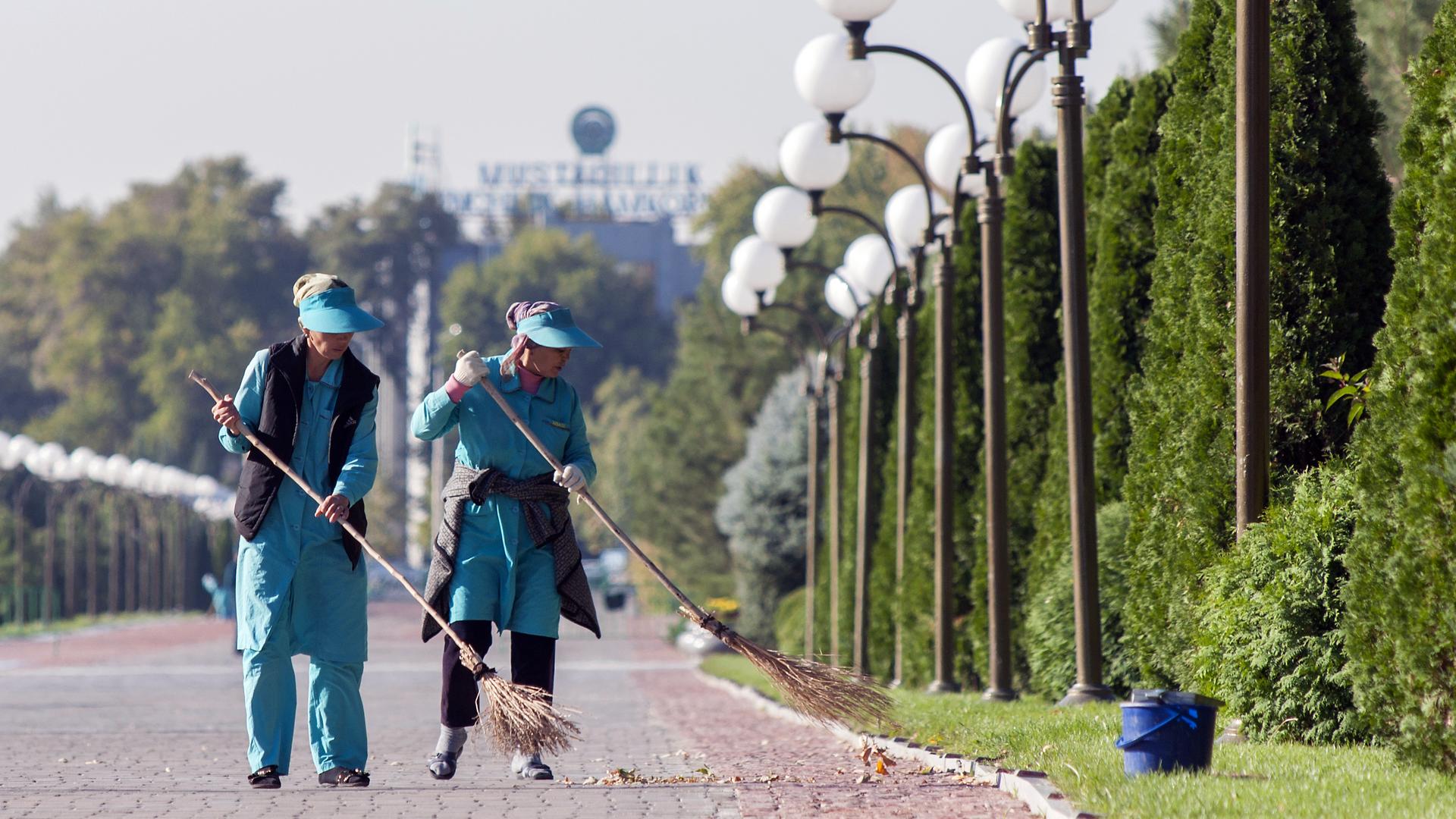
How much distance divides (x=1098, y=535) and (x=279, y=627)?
22.8 ft

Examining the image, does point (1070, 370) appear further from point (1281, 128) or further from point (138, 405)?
point (138, 405)

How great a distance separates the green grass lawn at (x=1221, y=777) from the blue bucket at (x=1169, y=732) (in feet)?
0.29

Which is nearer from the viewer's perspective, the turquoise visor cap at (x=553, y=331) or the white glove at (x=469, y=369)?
the white glove at (x=469, y=369)

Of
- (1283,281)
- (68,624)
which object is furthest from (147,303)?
(1283,281)

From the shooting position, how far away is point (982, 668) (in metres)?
17.6

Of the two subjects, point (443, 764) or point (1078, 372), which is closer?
point (443, 764)

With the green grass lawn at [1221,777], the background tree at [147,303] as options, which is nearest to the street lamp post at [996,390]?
the green grass lawn at [1221,777]

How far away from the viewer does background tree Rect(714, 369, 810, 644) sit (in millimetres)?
44781

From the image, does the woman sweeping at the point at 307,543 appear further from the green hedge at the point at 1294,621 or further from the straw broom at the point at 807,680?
the green hedge at the point at 1294,621

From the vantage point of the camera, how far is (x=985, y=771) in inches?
347

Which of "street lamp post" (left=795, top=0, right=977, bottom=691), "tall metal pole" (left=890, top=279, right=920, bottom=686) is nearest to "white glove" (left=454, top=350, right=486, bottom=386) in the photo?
"street lamp post" (left=795, top=0, right=977, bottom=691)

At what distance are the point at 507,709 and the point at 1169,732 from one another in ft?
8.17

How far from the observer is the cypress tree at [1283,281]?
34.2 ft

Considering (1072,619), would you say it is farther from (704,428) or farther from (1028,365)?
(704,428)
